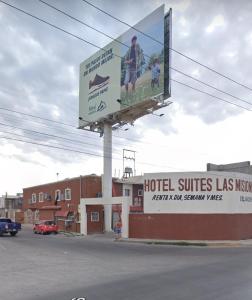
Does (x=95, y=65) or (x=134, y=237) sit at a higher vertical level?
(x=95, y=65)

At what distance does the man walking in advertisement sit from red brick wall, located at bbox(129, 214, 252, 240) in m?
14.0

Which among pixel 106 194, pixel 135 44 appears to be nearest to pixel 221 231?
pixel 106 194

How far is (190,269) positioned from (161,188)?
26.6 m

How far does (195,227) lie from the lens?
1697 inches

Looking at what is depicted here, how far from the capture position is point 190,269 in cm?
1909

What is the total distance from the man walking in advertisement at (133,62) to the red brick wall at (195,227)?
14.0m

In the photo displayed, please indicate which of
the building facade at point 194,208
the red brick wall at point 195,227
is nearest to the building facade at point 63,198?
the building facade at point 194,208

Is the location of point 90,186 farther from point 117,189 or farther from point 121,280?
point 121,280

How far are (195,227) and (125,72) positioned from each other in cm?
1822

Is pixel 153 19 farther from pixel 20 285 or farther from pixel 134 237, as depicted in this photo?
pixel 20 285

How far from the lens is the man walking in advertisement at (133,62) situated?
5022 centimetres

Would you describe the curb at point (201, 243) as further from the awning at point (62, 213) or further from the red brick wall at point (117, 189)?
the awning at point (62, 213)

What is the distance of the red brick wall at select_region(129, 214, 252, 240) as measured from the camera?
140 ft

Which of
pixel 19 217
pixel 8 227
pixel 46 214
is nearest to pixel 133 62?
pixel 8 227
